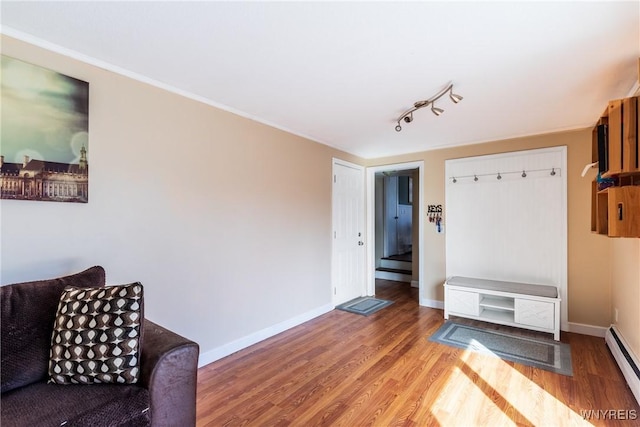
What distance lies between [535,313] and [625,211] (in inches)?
70.2

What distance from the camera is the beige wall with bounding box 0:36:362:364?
6.16 feet

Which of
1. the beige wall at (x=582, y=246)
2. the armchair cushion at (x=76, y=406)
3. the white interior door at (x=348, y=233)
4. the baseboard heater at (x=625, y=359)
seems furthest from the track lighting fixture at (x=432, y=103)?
the armchair cushion at (x=76, y=406)

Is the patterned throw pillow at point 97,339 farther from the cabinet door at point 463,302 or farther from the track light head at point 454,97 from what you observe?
→ the cabinet door at point 463,302

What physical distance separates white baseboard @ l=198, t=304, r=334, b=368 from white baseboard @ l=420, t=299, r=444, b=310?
1.42 metres

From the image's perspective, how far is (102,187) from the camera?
80.4 inches

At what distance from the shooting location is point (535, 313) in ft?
10.6

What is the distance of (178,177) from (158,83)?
0.72 metres

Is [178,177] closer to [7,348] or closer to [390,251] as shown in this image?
[7,348]

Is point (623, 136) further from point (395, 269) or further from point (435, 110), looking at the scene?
point (395, 269)

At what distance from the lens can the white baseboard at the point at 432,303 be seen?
4.21 metres

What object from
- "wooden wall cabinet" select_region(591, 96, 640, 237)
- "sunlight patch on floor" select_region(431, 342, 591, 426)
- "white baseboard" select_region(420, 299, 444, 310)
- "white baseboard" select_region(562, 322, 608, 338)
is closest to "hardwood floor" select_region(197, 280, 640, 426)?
"sunlight patch on floor" select_region(431, 342, 591, 426)

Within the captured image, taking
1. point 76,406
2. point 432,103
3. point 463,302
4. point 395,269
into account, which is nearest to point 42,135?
point 76,406

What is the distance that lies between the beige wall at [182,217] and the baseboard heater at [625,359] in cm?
286

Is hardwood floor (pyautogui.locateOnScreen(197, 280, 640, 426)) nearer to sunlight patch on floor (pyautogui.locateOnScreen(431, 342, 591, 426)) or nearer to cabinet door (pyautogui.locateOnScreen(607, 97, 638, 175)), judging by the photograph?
sunlight patch on floor (pyautogui.locateOnScreen(431, 342, 591, 426))
